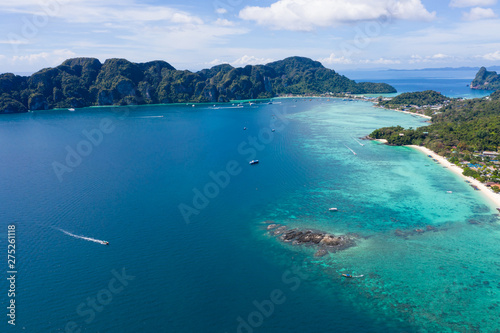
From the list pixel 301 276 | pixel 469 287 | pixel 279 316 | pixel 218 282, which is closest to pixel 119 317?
pixel 218 282

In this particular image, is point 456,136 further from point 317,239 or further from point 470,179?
point 317,239

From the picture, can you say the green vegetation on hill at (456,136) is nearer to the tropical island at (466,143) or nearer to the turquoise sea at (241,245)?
the tropical island at (466,143)

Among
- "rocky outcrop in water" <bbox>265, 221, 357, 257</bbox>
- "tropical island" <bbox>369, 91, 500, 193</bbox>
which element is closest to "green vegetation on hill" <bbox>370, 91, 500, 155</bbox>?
"tropical island" <bbox>369, 91, 500, 193</bbox>

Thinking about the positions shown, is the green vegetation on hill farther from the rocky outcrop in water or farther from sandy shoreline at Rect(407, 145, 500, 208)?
the rocky outcrop in water

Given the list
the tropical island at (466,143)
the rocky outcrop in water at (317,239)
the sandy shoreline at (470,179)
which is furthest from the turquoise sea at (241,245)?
the tropical island at (466,143)

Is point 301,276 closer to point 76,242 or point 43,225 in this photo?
point 76,242

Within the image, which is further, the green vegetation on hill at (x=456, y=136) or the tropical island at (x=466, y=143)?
the green vegetation on hill at (x=456, y=136)

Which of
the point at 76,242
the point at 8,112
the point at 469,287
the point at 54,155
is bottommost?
the point at 469,287
